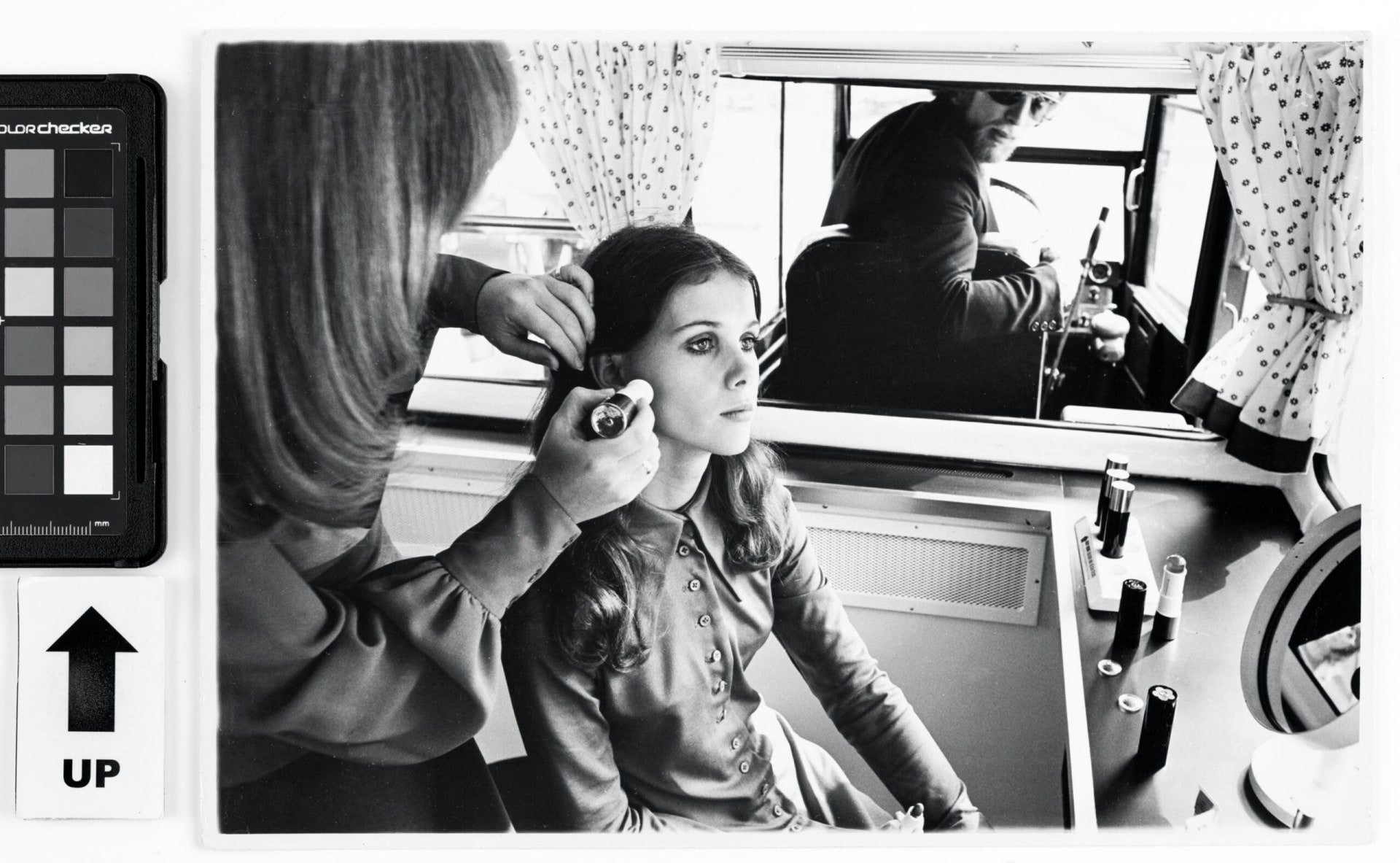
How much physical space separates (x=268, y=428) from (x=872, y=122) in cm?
87

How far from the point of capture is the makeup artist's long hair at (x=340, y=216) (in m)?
1.46

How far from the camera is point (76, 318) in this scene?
1.44 meters

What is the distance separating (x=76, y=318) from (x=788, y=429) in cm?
91

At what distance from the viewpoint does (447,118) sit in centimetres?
147

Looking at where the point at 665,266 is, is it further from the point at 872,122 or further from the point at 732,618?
the point at 732,618

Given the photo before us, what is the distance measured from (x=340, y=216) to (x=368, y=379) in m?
0.21

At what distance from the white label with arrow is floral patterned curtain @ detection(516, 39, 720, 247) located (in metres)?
0.75

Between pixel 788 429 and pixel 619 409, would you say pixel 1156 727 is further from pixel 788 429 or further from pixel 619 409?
pixel 619 409

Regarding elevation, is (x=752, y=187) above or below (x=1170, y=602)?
above

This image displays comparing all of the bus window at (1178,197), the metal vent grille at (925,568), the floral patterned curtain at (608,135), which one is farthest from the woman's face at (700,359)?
the bus window at (1178,197)

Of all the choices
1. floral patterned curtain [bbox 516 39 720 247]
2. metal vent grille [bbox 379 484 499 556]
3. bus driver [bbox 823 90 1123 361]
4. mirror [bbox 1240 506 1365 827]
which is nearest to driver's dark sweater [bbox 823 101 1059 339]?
bus driver [bbox 823 90 1123 361]

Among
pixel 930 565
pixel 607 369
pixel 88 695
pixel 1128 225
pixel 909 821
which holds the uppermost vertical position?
pixel 1128 225

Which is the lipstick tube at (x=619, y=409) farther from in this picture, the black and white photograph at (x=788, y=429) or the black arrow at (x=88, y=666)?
the black arrow at (x=88, y=666)

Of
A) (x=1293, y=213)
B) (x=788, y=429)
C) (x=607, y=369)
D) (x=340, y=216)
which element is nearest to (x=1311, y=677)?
(x=1293, y=213)
